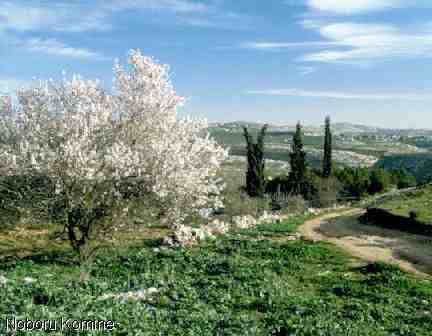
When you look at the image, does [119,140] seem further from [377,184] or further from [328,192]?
[377,184]

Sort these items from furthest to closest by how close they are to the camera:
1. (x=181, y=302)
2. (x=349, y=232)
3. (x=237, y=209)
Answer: (x=237, y=209)
(x=349, y=232)
(x=181, y=302)

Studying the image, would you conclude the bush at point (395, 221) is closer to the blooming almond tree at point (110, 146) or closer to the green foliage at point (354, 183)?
the blooming almond tree at point (110, 146)

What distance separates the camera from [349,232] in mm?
50906

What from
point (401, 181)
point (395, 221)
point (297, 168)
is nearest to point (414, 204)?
point (395, 221)

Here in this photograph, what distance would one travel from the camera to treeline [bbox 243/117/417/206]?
75.1 metres

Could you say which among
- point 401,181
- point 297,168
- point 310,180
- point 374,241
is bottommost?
point 374,241

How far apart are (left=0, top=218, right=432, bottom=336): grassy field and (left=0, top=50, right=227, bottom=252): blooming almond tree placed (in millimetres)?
3112

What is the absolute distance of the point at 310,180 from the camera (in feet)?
278

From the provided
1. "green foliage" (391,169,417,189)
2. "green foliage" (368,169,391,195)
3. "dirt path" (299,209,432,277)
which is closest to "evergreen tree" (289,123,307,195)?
"green foliage" (368,169,391,195)

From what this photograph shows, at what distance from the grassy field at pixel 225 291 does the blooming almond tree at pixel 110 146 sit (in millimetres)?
3112

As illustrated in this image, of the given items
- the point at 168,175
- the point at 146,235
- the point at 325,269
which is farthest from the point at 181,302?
the point at 146,235

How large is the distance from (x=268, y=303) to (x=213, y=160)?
27.3ft

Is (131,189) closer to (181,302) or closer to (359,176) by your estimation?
(181,302)

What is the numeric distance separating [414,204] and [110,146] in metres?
47.7
